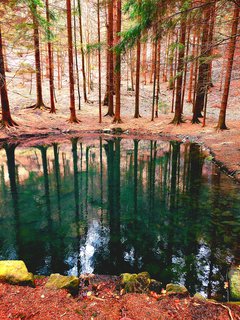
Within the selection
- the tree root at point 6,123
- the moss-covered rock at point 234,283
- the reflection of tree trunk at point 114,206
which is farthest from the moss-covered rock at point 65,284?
the tree root at point 6,123

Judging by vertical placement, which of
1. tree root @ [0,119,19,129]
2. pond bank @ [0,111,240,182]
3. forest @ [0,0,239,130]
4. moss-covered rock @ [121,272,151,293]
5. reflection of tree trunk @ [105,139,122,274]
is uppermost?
forest @ [0,0,239,130]

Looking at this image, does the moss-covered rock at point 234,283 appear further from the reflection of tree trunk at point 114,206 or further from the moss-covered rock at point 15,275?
the moss-covered rock at point 15,275

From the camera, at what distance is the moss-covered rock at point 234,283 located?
12.8ft

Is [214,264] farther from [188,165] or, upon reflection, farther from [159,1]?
[188,165]

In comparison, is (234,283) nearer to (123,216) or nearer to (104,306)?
(104,306)

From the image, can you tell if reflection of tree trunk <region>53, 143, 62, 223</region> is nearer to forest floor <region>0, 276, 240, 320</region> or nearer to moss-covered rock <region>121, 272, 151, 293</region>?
moss-covered rock <region>121, 272, 151, 293</region>

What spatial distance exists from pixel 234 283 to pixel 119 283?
1.98 m

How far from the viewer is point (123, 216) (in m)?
7.25

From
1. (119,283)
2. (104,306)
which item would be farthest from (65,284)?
(119,283)

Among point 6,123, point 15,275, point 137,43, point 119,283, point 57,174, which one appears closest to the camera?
point 15,275

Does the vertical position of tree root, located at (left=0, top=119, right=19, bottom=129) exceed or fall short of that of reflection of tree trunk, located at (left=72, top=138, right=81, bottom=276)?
it exceeds it

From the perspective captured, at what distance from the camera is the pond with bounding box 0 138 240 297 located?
505cm

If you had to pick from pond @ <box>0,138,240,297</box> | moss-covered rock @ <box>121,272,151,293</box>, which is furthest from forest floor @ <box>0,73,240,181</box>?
moss-covered rock @ <box>121,272,151,293</box>

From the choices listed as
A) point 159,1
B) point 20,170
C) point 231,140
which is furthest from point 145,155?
point 159,1
